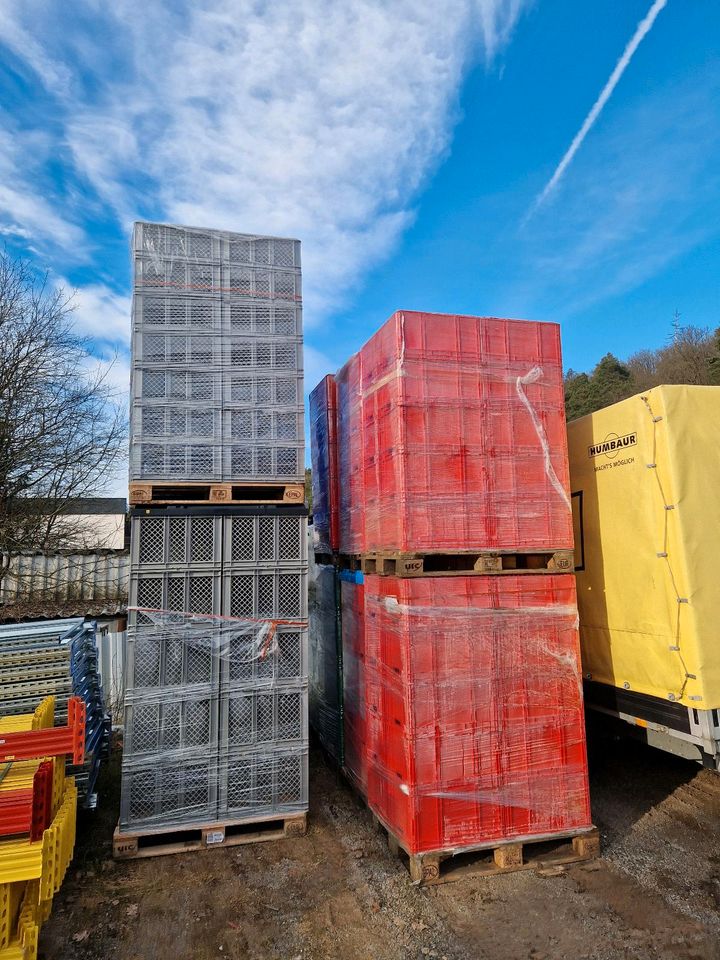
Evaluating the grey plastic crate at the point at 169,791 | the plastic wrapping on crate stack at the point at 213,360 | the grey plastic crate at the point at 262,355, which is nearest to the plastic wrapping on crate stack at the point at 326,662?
the grey plastic crate at the point at 169,791

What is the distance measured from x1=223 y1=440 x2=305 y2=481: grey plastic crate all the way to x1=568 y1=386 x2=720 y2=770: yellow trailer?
2.71 meters

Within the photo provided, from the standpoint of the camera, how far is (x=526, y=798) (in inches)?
170

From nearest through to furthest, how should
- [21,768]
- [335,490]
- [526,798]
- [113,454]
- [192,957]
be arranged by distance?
[192,957]
[21,768]
[526,798]
[335,490]
[113,454]

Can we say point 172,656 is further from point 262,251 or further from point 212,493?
point 262,251

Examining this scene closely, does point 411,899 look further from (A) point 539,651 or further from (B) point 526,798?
(A) point 539,651

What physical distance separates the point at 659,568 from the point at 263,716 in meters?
3.41

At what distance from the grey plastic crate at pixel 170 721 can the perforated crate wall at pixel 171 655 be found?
0.22 ft

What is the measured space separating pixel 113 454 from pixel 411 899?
12.2 meters

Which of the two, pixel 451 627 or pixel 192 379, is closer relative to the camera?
pixel 451 627

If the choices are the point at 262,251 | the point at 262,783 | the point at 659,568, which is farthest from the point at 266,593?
the point at 659,568

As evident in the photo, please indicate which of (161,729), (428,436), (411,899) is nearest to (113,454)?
(161,729)

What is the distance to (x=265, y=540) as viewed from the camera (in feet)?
16.8

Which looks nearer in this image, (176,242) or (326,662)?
(176,242)

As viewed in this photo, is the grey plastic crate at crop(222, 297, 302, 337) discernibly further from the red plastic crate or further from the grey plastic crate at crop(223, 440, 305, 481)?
the red plastic crate
